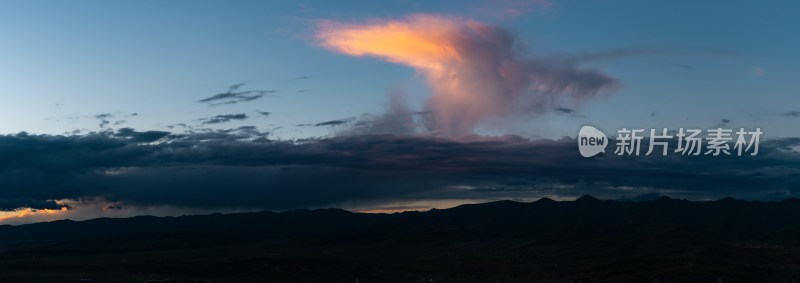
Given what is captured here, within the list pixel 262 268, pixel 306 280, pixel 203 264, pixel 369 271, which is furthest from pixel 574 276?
pixel 203 264

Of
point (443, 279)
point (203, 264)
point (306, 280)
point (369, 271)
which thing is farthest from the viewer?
point (203, 264)

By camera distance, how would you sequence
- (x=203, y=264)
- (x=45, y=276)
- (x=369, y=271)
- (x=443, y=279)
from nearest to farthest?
(x=45, y=276) < (x=443, y=279) < (x=369, y=271) < (x=203, y=264)

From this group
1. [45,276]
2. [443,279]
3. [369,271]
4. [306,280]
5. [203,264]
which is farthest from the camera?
[203,264]

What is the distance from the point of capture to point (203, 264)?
7210 inches

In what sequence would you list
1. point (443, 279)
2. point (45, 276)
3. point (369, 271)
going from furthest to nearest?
point (369, 271) < point (443, 279) < point (45, 276)

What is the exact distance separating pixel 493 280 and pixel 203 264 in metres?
85.7

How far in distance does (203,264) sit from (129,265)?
2738cm

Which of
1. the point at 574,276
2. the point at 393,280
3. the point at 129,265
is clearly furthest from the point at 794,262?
the point at 129,265

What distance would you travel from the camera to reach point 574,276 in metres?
159

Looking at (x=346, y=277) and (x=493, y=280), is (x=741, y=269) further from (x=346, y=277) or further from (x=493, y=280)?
(x=346, y=277)

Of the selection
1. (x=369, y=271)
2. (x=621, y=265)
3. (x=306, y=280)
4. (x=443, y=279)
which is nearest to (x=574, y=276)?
(x=621, y=265)

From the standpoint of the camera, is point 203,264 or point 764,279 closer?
point 764,279

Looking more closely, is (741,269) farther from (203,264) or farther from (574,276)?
(203,264)

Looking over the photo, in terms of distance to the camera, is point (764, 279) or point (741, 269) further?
point (741, 269)
